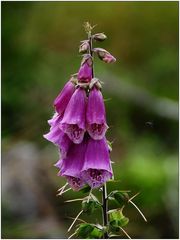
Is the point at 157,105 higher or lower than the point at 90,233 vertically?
higher

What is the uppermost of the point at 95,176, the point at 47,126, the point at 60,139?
the point at 47,126

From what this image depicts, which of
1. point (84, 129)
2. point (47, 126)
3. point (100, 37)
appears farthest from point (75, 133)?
point (47, 126)

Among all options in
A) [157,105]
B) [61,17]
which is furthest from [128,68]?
[157,105]

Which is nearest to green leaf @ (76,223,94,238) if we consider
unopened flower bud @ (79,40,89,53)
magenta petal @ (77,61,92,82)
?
magenta petal @ (77,61,92,82)

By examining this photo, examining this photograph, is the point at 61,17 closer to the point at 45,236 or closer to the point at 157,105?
the point at 157,105

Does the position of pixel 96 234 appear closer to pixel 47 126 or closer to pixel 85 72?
pixel 85 72

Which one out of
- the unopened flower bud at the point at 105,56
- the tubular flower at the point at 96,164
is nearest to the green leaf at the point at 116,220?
the tubular flower at the point at 96,164
